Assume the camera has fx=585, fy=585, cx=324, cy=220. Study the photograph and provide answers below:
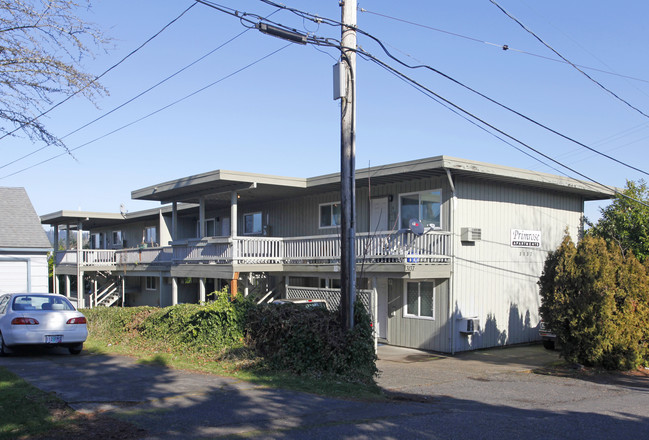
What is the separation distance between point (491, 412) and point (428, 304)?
9.19m

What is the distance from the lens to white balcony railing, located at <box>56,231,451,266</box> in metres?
17.0

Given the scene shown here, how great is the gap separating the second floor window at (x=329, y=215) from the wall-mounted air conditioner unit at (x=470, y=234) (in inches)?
199

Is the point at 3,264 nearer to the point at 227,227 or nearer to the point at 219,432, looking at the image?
the point at 227,227

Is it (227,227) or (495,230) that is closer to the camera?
(495,230)

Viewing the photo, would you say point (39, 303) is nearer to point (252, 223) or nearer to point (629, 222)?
point (252, 223)

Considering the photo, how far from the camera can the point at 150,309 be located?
51.9 feet

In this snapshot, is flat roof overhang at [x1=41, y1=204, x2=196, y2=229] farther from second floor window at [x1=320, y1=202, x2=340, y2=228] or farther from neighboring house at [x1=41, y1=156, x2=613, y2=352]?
second floor window at [x1=320, y1=202, x2=340, y2=228]

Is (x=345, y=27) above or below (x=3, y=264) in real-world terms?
above

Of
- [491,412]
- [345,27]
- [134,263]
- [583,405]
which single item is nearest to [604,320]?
[583,405]

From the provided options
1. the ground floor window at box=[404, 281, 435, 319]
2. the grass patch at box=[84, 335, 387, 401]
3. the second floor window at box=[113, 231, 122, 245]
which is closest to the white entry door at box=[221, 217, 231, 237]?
the ground floor window at box=[404, 281, 435, 319]

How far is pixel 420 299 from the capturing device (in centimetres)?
1833

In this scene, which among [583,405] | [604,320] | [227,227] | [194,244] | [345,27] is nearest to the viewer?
[583,405]

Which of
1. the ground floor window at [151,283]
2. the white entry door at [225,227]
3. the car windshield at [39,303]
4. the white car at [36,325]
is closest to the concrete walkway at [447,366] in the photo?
the white car at [36,325]

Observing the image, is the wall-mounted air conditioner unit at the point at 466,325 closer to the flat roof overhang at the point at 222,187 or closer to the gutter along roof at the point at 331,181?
the gutter along roof at the point at 331,181
